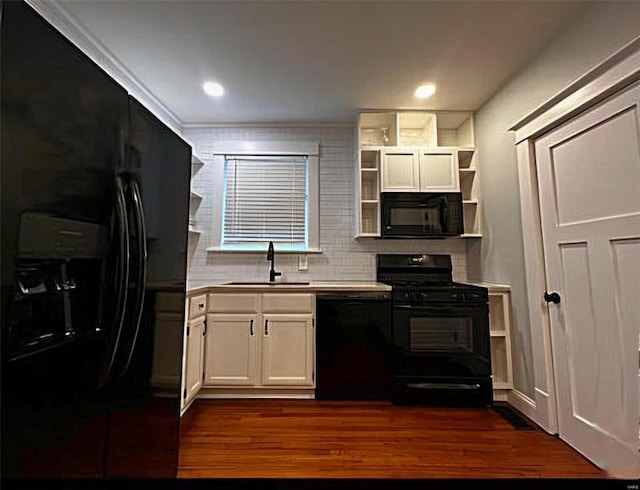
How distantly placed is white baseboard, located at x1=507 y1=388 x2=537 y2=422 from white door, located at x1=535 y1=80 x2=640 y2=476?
0.78 feet

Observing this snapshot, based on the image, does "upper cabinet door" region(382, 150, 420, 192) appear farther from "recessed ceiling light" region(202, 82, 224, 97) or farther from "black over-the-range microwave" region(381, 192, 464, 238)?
"recessed ceiling light" region(202, 82, 224, 97)

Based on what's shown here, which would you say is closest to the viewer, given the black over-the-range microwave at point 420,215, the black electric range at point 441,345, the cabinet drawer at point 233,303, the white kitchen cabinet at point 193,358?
the white kitchen cabinet at point 193,358

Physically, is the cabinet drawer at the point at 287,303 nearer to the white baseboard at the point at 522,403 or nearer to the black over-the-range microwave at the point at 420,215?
the black over-the-range microwave at the point at 420,215

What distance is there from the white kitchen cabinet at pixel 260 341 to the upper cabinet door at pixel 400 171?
1.31m

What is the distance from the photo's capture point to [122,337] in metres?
1.00

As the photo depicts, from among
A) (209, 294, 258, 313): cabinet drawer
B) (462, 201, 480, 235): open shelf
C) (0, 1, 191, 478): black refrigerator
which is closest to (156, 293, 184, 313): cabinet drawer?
(0, 1, 191, 478): black refrigerator

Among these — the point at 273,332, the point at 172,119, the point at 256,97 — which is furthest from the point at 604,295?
the point at 172,119

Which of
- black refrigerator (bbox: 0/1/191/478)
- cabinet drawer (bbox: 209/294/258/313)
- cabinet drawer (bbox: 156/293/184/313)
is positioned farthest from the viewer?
cabinet drawer (bbox: 209/294/258/313)

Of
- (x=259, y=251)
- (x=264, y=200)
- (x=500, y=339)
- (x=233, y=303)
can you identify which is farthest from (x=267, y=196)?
(x=500, y=339)

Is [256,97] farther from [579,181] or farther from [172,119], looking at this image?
[579,181]

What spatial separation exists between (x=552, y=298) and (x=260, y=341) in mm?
2110

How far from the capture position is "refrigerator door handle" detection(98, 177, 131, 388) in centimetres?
97

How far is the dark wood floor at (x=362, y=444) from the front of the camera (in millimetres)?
1728

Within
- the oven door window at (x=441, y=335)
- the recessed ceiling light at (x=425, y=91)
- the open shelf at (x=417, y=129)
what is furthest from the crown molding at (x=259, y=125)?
the oven door window at (x=441, y=335)
